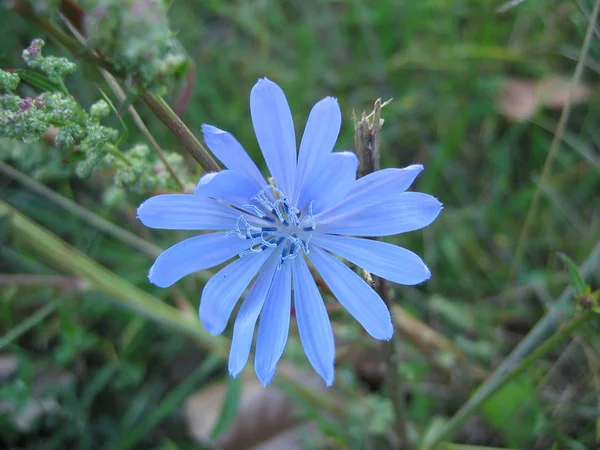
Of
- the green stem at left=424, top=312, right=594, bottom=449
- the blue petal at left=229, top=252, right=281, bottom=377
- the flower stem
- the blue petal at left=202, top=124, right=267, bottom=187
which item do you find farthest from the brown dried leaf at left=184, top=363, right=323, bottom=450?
the blue petal at left=202, top=124, right=267, bottom=187

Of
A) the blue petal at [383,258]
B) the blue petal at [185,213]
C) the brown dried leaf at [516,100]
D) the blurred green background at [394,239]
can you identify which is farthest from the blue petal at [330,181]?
the brown dried leaf at [516,100]

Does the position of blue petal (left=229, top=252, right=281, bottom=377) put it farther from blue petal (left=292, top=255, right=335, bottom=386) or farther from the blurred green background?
the blurred green background

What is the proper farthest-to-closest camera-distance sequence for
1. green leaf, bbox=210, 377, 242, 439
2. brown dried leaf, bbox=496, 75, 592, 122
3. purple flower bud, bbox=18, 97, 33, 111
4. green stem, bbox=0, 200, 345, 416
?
brown dried leaf, bbox=496, 75, 592, 122 < green stem, bbox=0, 200, 345, 416 < green leaf, bbox=210, 377, 242, 439 < purple flower bud, bbox=18, 97, 33, 111

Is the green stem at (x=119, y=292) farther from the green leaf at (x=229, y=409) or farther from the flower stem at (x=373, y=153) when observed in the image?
the flower stem at (x=373, y=153)

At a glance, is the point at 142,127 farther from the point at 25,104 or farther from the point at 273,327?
the point at 273,327

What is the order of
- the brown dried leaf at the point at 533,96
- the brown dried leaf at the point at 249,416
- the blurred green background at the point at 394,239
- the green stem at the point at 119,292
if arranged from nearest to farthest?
the green stem at the point at 119,292, the blurred green background at the point at 394,239, the brown dried leaf at the point at 249,416, the brown dried leaf at the point at 533,96

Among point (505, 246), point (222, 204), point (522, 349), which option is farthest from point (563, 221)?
point (222, 204)
